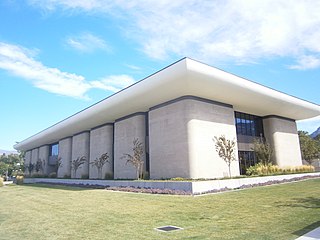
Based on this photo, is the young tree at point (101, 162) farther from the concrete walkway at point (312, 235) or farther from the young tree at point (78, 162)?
the concrete walkway at point (312, 235)

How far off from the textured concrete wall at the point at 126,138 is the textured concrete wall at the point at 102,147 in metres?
2.24

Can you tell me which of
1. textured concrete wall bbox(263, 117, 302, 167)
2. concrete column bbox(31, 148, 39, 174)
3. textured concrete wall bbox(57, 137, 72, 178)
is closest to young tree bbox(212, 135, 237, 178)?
textured concrete wall bbox(263, 117, 302, 167)

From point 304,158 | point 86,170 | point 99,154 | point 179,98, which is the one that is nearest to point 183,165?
point 179,98

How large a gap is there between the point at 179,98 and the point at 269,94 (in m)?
8.29

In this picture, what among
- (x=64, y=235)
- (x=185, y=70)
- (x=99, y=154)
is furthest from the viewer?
(x=99, y=154)

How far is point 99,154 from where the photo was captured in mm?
33812

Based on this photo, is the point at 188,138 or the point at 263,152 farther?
the point at 263,152

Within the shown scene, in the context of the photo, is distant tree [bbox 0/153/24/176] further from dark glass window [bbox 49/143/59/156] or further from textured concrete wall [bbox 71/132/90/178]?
textured concrete wall [bbox 71/132/90/178]

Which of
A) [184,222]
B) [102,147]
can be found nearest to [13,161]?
[102,147]

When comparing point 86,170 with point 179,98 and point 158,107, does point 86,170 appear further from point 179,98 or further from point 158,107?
point 179,98

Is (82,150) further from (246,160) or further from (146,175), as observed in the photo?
(246,160)

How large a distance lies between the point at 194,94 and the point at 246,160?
10.9m

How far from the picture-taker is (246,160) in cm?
2753

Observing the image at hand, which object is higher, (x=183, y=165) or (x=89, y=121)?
(x=89, y=121)
